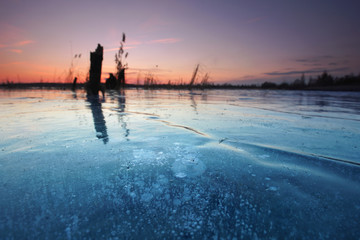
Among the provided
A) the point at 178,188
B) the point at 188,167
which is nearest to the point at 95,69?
the point at 188,167

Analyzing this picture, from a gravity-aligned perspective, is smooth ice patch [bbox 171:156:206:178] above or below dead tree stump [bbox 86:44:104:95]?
below

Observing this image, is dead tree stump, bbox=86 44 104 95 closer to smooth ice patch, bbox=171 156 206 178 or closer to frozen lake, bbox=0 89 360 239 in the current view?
frozen lake, bbox=0 89 360 239

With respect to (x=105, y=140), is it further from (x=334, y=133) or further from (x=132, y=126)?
(x=334, y=133)

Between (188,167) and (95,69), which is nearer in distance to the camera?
(188,167)

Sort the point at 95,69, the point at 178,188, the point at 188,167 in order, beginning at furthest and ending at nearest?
the point at 95,69
the point at 188,167
the point at 178,188

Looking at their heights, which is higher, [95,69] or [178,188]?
[95,69]

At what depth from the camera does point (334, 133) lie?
2217 millimetres

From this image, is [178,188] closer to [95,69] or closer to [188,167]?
[188,167]

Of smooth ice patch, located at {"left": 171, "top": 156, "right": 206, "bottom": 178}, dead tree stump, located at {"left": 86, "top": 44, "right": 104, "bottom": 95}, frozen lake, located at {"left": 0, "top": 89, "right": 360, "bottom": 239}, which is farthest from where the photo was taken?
dead tree stump, located at {"left": 86, "top": 44, "right": 104, "bottom": 95}

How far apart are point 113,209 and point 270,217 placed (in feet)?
2.37

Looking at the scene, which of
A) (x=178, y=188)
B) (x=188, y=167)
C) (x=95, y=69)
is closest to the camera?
(x=178, y=188)

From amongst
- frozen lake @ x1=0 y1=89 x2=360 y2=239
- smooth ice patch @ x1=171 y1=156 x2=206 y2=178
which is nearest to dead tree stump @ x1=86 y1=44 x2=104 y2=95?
frozen lake @ x1=0 y1=89 x2=360 y2=239

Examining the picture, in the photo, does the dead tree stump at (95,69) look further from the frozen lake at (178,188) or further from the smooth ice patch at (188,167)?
the smooth ice patch at (188,167)

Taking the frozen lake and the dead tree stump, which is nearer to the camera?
the frozen lake
